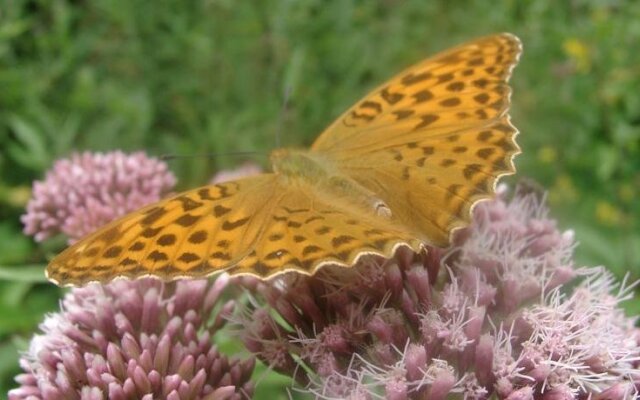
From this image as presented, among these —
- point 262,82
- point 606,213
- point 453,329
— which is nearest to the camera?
point 453,329

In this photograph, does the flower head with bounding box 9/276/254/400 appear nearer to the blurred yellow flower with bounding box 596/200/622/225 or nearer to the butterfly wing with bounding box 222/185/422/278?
the butterfly wing with bounding box 222/185/422/278

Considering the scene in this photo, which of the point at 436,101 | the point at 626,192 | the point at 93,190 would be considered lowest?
the point at 626,192

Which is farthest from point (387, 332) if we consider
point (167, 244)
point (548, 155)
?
point (548, 155)

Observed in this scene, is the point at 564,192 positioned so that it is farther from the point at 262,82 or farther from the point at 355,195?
the point at 355,195

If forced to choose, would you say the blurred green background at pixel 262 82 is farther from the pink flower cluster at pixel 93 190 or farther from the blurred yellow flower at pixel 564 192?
the pink flower cluster at pixel 93 190

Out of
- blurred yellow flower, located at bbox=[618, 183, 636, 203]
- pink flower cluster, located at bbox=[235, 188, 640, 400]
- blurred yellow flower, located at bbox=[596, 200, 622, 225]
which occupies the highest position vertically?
Result: pink flower cluster, located at bbox=[235, 188, 640, 400]

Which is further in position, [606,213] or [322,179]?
[606,213]

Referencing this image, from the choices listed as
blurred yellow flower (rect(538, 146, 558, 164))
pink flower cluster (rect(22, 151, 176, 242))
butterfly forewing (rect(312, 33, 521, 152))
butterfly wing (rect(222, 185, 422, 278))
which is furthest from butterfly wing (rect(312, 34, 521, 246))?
blurred yellow flower (rect(538, 146, 558, 164))
